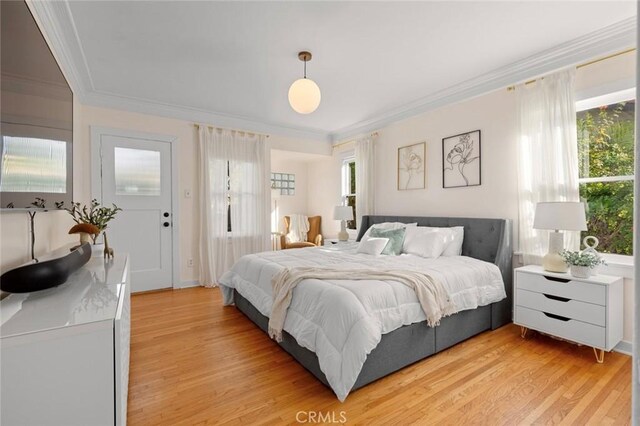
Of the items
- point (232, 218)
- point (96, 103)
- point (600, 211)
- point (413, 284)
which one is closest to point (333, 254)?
point (413, 284)

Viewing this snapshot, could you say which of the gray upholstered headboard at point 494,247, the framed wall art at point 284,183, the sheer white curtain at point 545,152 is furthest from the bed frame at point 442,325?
the framed wall art at point 284,183

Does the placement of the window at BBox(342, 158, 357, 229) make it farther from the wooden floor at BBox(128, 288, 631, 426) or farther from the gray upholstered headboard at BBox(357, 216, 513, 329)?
the wooden floor at BBox(128, 288, 631, 426)

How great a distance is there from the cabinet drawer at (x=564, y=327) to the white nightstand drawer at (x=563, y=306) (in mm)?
39

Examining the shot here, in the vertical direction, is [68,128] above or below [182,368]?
above

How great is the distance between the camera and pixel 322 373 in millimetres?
1928

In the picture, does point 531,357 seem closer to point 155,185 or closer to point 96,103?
point 155,185

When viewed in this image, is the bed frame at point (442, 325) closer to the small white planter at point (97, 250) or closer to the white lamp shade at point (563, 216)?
the white lamp shade at point (563, 216)

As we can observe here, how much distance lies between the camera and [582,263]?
2322 mm

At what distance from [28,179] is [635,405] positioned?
7.04ft

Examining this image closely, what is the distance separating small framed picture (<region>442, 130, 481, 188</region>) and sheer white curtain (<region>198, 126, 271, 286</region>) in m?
2.81

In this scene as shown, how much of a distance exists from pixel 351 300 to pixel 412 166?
2829 millimetres

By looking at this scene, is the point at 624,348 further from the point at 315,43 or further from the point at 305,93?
the point at 315,43

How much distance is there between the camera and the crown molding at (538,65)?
239cm

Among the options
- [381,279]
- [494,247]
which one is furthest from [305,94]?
[494,247]
